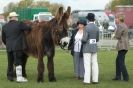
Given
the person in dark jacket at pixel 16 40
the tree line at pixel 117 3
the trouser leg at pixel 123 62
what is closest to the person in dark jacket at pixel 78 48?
the trouser leg at pixel 123 62

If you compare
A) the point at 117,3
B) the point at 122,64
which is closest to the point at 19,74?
the point at 122,64

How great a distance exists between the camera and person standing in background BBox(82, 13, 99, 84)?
13.9m

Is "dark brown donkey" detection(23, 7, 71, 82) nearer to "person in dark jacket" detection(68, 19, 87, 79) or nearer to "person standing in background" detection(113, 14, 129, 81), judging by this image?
"person in dark jacket" detection(68, 19, 87, 79)

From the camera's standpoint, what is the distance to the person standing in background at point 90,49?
45.5 feet

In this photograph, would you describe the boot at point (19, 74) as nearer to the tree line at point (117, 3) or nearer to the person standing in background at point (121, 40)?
the person standing in background at point (121, 40)

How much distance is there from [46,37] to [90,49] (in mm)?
1406

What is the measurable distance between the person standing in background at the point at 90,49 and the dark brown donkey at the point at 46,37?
2.11ft

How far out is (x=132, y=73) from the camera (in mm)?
17344

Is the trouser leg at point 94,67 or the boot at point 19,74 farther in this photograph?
the boot at point 19,74

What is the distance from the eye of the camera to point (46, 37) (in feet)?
46.7

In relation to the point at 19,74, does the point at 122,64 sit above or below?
above

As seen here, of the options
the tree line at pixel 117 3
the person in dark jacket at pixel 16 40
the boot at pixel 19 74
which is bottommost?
the tree line at pixel 117 3

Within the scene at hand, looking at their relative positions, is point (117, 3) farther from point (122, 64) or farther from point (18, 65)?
point (18, 65)

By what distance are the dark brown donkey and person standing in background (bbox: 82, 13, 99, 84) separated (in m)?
0.64
